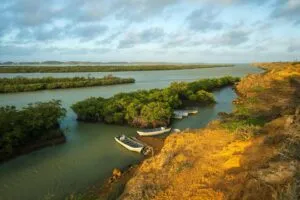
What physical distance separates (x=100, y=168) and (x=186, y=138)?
18.6 feet

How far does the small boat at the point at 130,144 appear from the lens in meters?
18.9

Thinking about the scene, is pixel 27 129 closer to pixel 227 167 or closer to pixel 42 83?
→ pixel 227 167

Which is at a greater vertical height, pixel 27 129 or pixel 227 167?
pixel 227 167

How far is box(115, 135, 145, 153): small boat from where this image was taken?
18870 millimetres

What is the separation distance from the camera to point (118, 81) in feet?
198

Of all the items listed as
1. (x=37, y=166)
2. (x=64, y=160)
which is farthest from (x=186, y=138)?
(x=37, y=166)

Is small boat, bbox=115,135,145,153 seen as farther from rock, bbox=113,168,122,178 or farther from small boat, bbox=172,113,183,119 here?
small boat, bbox=172,113,183,119

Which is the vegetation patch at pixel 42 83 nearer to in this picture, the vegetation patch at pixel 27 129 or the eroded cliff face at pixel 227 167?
the vegetation patch at pixel 27 129

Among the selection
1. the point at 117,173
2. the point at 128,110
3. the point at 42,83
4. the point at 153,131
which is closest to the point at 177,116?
the point at 128,110

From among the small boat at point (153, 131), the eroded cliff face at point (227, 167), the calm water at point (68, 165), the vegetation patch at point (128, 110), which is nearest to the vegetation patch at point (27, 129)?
the calm water at point (68, 165)

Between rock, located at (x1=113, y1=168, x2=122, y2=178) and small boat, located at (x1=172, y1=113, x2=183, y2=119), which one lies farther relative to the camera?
small boat, located at (x1=172, y1=113, x2=183, y2=119)

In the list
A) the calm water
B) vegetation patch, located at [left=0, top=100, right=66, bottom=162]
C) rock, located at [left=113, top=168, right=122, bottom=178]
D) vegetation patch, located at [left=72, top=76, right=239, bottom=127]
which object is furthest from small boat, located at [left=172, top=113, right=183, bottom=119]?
rock, located at [left=113, top=168, right=122, bottom=178]

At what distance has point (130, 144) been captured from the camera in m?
19.6

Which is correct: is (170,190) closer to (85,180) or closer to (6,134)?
(85,180)
